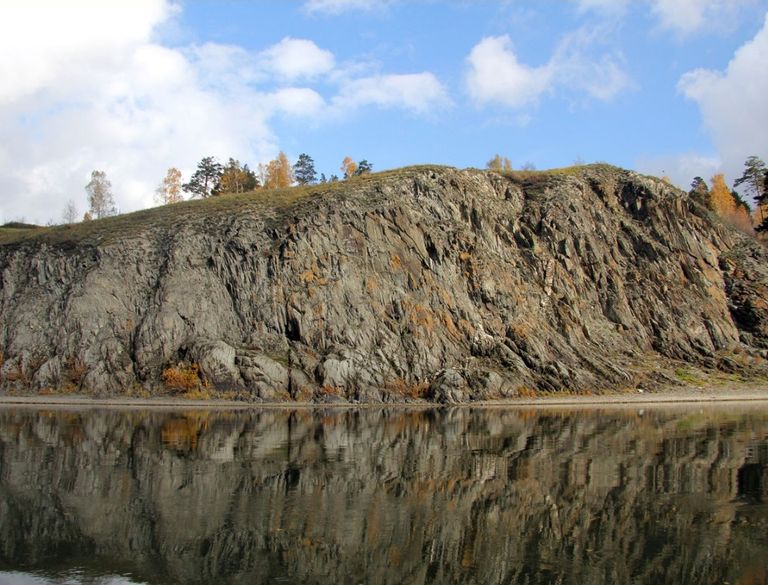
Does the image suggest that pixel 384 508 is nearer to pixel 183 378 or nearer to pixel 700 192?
pixel 183 378

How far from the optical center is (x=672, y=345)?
78.0 m

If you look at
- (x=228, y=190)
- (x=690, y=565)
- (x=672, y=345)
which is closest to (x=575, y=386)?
(x=672, y=345)

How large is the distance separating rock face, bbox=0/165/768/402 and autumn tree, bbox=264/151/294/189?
37.3 metres

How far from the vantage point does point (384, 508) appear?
2020 cm

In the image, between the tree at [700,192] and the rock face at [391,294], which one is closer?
the rock face at [391,294]

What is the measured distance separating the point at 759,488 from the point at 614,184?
77.8 meters

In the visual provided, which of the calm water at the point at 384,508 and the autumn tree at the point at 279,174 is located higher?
the autumn tree at the point at 279,174

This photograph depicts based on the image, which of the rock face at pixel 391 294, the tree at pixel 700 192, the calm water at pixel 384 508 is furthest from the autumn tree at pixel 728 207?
the calm water at pixel 384 508

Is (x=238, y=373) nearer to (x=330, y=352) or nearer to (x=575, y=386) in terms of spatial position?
(x=330, y=352)

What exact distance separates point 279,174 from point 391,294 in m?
59.4

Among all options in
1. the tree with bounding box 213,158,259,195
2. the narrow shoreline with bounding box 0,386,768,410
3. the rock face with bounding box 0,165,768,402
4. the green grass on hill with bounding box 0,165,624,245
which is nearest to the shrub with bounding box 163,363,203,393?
the rock face with bounding box 0,165,768,402

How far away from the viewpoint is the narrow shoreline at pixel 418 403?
192ft

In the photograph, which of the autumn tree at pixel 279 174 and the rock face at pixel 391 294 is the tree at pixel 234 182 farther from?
the rock face at pixel 391 294

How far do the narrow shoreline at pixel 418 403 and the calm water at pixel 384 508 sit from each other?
2023 centimetres
